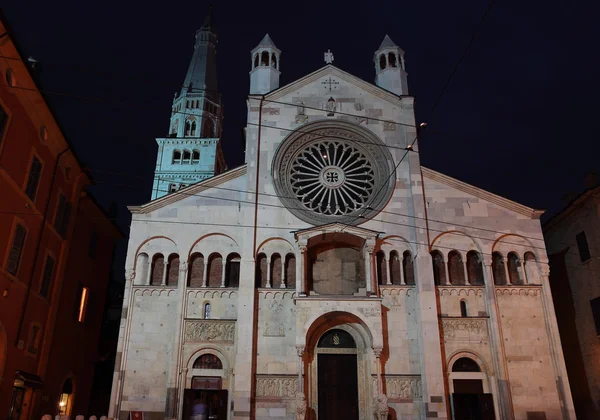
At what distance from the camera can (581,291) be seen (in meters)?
21.9

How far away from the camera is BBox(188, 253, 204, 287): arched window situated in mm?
19750

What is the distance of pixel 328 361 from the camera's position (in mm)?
18828

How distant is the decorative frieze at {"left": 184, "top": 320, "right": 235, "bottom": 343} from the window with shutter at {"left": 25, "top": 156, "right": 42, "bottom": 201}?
705 centimetres

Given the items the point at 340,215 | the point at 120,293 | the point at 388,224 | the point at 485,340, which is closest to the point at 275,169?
the point at 340,215

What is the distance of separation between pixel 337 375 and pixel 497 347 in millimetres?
6007

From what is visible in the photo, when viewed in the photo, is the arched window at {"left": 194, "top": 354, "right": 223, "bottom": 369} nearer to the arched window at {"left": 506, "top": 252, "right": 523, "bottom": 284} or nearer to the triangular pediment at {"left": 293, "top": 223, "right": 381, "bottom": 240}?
the triangular pediment at {"left": 293, "top": 223, "right": 381, "bottom": 240}

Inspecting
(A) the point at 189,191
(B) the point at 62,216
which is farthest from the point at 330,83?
(B) the point at 62,216

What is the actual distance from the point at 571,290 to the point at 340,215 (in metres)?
11.3

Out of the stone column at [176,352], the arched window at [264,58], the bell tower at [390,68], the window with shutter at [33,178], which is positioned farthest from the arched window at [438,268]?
the window with shutter at [33,178]

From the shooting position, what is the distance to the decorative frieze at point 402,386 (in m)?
17.9

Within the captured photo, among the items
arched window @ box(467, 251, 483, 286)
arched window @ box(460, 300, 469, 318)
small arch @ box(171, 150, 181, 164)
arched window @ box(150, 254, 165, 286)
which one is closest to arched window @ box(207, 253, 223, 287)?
arched window @ box(150, 254, 165, 286)

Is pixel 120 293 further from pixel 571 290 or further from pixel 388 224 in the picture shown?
pixel 571 290

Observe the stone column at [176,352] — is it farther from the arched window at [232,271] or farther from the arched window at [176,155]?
the arched window at [176,155]

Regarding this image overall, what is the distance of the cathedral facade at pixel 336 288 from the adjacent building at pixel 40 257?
2649 millimetres
